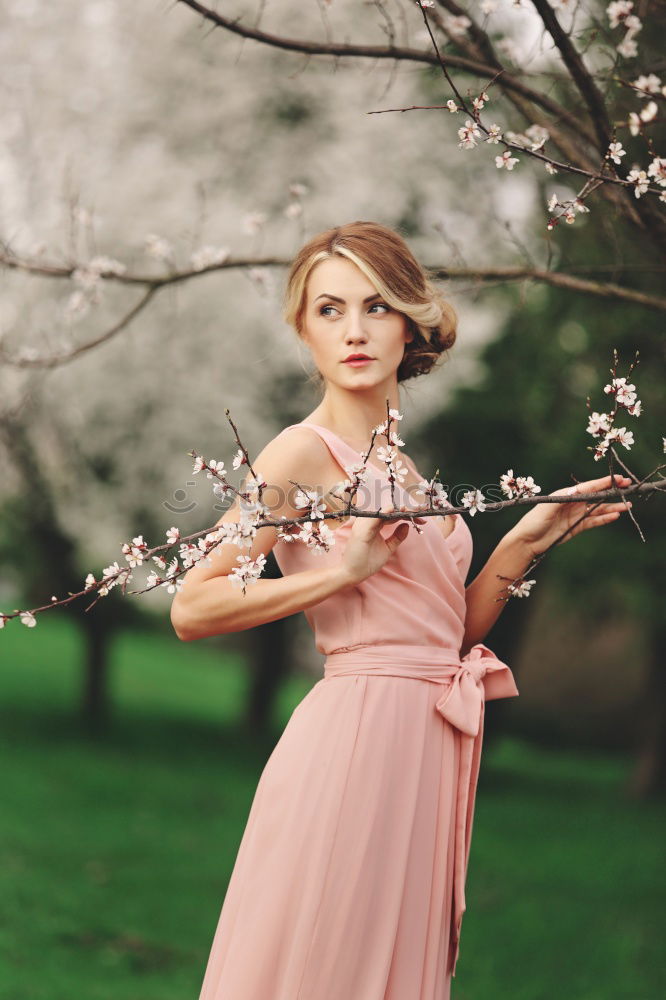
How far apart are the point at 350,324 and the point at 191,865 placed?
737 centimetres

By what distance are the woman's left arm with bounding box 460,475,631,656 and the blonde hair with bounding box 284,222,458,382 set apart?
489 mm

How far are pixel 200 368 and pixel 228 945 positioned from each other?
9.92 metres

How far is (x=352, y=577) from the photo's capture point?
2.30 metres

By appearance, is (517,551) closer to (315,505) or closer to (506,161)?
(315,505)

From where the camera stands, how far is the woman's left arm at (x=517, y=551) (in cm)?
269

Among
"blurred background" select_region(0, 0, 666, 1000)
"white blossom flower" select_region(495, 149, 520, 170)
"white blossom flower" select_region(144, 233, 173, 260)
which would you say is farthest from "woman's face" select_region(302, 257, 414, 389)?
"blurred background" select_region(0, 0, 666, 1000)

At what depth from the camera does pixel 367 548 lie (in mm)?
2275

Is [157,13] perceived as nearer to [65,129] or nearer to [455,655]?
[65,129]

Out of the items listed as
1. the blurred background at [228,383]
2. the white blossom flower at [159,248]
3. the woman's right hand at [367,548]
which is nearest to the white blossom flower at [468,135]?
the woman's right hand at [367,548]

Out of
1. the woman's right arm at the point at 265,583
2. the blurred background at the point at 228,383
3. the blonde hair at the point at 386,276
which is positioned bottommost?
the woman's right arm at the point at 265,583

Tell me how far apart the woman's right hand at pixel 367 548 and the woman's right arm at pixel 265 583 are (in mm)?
20

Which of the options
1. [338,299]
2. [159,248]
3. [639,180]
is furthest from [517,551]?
[159,248]

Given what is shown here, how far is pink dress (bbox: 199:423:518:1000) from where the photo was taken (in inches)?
92.4

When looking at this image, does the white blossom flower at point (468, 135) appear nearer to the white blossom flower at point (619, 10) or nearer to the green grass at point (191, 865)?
the white blossom flower at point (619, 10)
